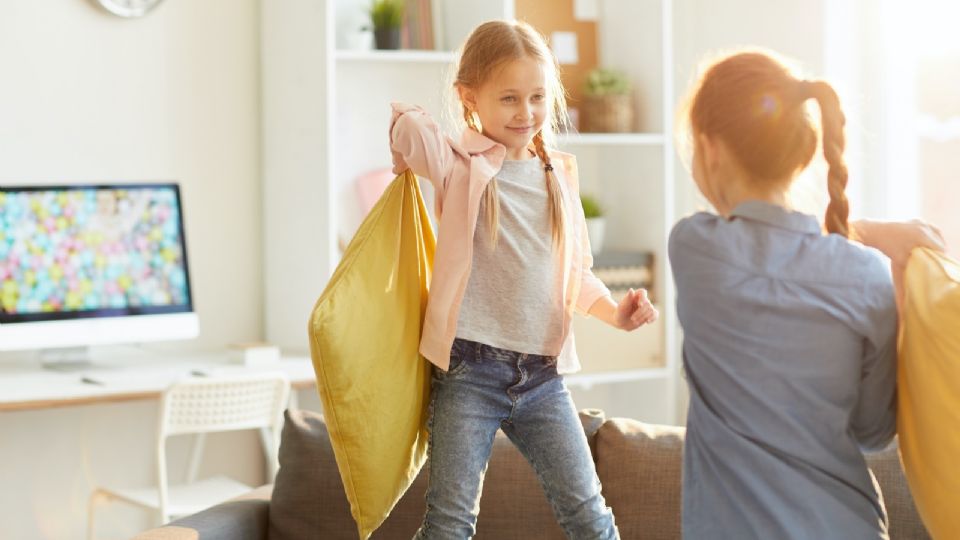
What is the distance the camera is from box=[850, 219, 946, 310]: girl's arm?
1682 millimetres

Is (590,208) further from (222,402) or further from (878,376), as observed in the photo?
(878,376)

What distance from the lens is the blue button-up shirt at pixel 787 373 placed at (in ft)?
5.21

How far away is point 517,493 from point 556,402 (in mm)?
335

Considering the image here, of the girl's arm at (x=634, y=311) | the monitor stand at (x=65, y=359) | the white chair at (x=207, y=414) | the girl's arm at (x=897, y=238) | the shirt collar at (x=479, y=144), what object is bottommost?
the white chair at (x=207, y=414)

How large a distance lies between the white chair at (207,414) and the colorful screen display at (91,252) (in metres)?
0.46

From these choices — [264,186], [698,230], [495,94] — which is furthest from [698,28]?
[698,230]

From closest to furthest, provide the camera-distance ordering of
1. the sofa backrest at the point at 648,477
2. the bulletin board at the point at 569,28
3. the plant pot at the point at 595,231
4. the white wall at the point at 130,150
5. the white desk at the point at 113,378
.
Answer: the sofa backrest at the point at 648,477, the white desk at the point at 113,378, the white wall at the point at 130,150, the plant pot at the point at 595,231, the bulletin board at the point at 569,28

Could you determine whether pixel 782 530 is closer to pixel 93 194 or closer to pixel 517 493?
pixel 517 493

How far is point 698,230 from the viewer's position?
A: 166 cm

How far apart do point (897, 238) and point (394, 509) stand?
1182 millimetres

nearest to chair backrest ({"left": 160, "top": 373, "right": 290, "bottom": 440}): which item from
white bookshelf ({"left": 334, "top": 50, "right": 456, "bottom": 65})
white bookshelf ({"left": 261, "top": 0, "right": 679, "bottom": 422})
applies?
white bookshelf ({"left": 261, "top": 0, "right": 679, "bottom": 422})

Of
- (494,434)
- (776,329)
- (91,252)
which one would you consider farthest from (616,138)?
(776,329)

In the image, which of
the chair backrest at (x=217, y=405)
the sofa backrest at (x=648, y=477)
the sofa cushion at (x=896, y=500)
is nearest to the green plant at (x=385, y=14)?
the chair backrest at (x=217, y=405)

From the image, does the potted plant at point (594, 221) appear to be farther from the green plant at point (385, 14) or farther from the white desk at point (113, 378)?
the white desk at point (113, 378)
